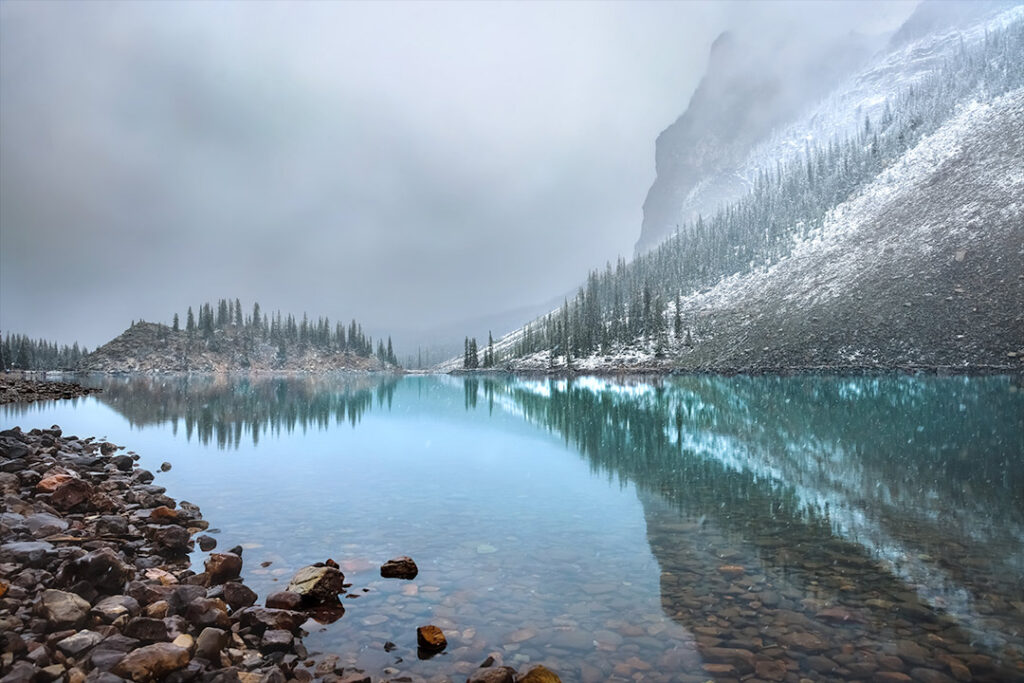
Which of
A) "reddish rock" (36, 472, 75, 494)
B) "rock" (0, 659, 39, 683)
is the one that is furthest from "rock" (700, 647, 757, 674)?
"reddish rock" (36, 472, 75, 494)

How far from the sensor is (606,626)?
399 inches

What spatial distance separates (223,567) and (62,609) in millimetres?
3500

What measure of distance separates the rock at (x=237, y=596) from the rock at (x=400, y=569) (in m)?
3.02

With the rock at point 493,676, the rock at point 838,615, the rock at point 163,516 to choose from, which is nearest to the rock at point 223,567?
the rock at point 163,516

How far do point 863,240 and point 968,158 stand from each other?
34.4 m

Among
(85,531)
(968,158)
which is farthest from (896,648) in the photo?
(968,158)

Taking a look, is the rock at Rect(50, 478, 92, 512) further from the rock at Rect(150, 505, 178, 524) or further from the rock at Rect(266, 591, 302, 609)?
the rock at Rect(266, 591, 302, 609)

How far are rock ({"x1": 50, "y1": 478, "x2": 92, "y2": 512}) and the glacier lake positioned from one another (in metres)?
3.47

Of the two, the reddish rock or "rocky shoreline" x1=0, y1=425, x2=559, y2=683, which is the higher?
the reddish rock

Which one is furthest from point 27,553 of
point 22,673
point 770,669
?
point 770,669

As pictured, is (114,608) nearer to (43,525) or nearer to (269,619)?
(269,619)

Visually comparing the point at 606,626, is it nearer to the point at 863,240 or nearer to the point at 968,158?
the point at 863,240

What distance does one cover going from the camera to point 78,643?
7980mm

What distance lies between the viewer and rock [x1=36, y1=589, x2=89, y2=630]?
8.59 metres
